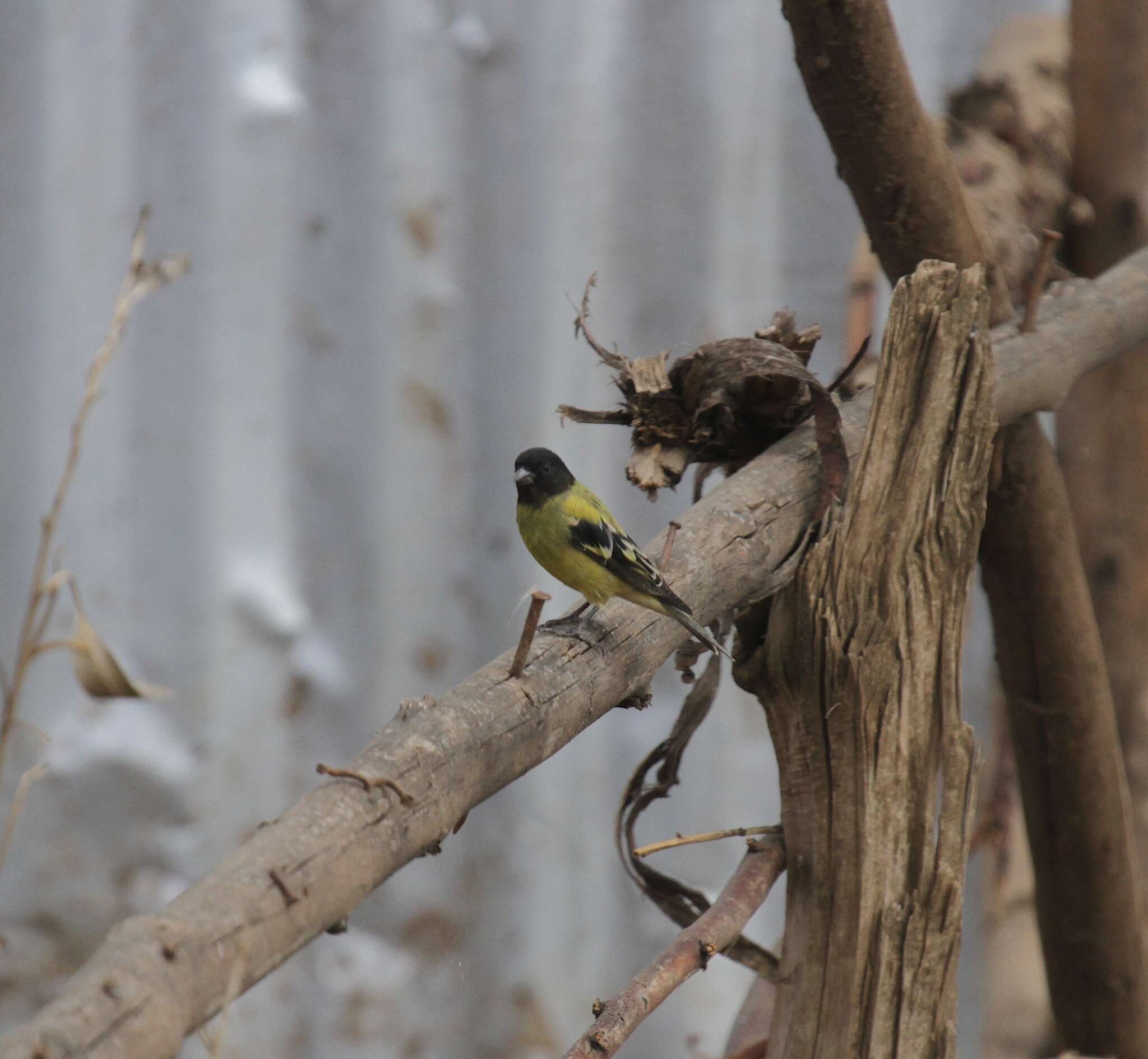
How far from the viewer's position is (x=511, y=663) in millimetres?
1256

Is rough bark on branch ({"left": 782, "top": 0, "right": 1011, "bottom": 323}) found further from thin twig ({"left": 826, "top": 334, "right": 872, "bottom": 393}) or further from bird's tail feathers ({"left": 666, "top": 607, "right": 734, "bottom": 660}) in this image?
bird's tail feathers ({"left": 666, "top": 607, "right": 734, "bottom": 660})

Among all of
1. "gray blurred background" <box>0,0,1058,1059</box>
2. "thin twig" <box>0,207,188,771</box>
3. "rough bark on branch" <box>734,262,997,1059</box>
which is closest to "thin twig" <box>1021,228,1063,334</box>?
"rough bark on branch" <box>734,262,997,1059</box>

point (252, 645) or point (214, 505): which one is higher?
point (214, 505)

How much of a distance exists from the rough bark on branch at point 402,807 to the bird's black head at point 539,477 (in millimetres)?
379

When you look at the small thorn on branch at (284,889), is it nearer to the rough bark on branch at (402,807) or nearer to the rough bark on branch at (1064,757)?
the rough bark on branch at (402,807)

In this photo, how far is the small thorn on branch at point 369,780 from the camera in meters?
0.95

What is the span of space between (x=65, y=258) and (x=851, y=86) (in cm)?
165

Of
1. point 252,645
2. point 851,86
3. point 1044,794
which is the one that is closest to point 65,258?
point 252,645

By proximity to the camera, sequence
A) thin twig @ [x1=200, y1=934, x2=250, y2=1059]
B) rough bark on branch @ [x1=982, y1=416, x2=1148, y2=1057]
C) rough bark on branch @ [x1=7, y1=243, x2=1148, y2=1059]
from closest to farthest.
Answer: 1. thin twig @ [x1=200, y1=934, x2=250, y2=1059]
2. rough bark on branch @ [x1=7, y1=243, x2=1148, y2=1059]
3. rough bark on branch @ [x1=982, y1=416, x2=1148, y2=1057]

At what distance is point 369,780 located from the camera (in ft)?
3.15

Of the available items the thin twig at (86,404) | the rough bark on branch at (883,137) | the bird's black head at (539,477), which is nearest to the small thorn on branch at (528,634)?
the thin twig at (86,404)

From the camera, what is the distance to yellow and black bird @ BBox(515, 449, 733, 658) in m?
1.57

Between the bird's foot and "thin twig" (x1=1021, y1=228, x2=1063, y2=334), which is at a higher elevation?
"thin twig" (x1=1021, y1=228, x2=1063, y2=334)

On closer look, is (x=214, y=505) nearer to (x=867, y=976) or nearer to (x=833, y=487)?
(x=833, y=487)
